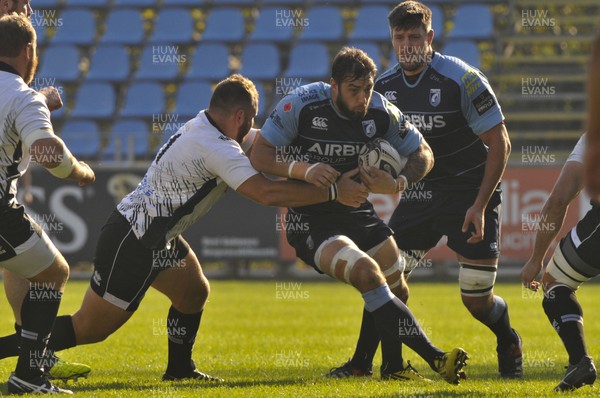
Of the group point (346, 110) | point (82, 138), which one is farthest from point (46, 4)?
point (346, 110)

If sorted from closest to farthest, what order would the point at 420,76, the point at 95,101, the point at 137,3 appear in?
the point at 420,76
the point at 95,101
the point at 137,3

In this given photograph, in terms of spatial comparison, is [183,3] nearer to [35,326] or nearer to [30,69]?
[30,69]

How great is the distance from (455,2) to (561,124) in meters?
3.79

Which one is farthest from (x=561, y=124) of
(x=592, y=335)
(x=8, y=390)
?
(x=8, y=390)

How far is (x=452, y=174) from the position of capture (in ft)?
Result: 26.8

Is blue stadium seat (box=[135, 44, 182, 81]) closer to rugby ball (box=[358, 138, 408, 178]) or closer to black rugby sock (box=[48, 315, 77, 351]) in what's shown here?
black rugby sock (box=[48, 315, 77, 351])

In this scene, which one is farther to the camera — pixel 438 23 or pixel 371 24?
pixel 371 24

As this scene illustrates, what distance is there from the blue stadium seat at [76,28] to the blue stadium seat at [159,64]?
165 cm

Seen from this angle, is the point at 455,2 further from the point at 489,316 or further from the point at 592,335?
the point at 489,316

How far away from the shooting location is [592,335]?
10703mm

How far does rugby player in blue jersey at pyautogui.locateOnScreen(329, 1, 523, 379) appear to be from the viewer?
25.2 ft

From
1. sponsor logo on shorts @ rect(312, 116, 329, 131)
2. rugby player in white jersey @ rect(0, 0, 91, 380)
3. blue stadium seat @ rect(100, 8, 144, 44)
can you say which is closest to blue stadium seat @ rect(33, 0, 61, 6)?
blue stadium seat @ rect(100, 8, 144, 44)

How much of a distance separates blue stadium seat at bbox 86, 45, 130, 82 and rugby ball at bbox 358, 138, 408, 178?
17.5 m

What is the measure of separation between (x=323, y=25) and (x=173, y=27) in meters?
3.44
